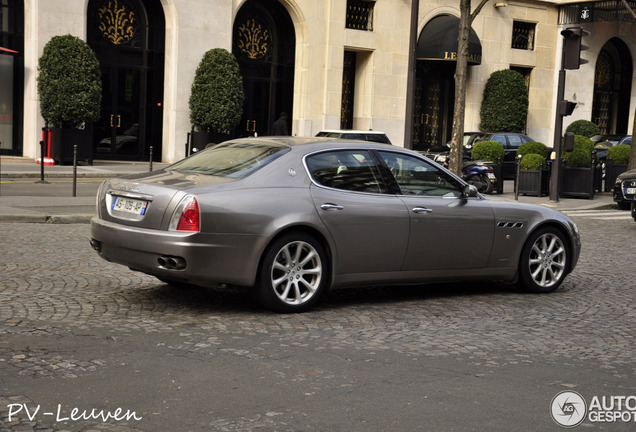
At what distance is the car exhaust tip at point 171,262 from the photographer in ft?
22.2

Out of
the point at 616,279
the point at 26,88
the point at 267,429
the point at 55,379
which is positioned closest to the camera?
the point at 267,429

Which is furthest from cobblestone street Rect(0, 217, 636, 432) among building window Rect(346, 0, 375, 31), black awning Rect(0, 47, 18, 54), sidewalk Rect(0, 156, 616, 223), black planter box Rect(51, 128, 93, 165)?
building window Rect(346, 0, 375, 31)

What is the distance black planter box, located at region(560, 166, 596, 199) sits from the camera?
894 inches

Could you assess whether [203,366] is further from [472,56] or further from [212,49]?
[472,56]

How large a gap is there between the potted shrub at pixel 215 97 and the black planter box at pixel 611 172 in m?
11.8

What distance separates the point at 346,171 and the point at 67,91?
19175 millimetres

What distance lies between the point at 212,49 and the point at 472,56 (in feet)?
37.6

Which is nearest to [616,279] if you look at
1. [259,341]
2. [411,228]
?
[411,228]

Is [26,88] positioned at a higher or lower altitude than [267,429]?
higher

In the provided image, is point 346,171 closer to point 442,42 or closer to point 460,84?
point 460,84

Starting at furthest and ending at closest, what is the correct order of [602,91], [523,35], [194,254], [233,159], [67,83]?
1. [602,91]
2. [523,35]
3. [67,83]
4. [233,159]
5. [194,254]

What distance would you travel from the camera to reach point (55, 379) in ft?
16.7

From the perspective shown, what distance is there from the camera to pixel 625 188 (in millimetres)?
19312

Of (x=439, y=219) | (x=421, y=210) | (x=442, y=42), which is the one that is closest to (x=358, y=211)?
(x=421, y=210)
